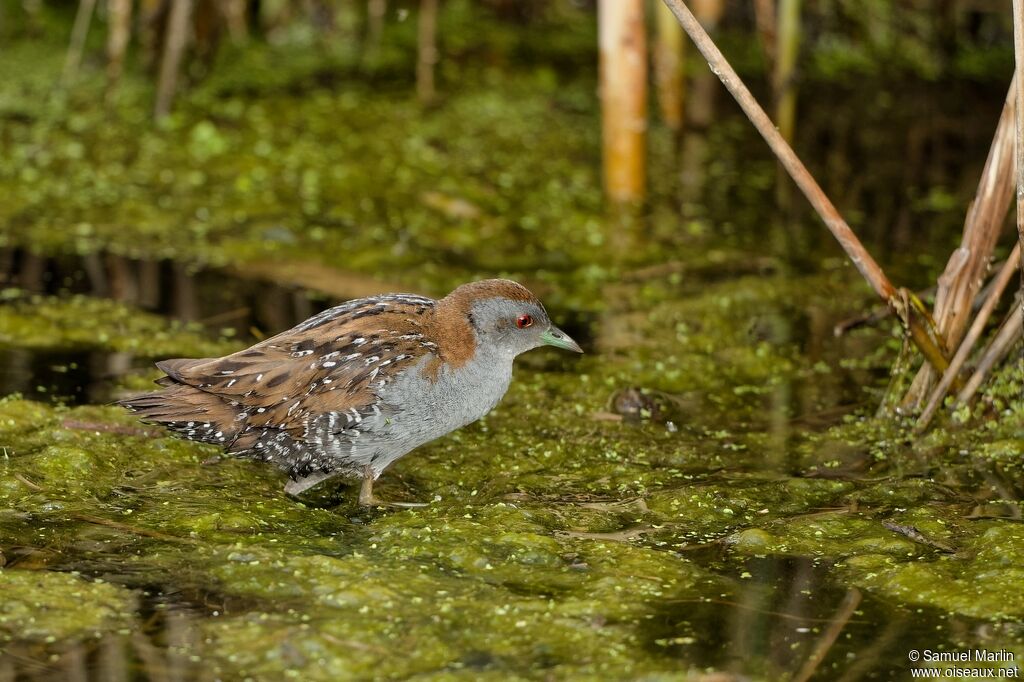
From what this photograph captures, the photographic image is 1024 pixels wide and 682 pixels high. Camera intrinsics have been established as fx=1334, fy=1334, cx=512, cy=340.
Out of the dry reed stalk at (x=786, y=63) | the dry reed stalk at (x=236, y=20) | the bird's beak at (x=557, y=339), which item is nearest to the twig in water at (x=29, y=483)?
the bird's beak at (x=557, y=339)

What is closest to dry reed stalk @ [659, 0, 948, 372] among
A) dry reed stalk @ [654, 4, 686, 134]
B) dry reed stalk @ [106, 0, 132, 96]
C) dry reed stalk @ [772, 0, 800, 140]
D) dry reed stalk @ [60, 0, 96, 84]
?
dry reed stalk @ [772, 0, 800, 140]

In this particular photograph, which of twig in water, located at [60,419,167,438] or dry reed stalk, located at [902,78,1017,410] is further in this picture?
twig in water, located at [60,419,167,438]

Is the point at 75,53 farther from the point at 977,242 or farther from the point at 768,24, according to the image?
the point at 977,242

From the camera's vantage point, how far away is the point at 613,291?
7.20 meters

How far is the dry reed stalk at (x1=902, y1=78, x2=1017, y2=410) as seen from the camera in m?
5.09

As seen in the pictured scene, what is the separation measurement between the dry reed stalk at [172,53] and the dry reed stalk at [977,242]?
5077 mm

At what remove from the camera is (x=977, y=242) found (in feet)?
17.3

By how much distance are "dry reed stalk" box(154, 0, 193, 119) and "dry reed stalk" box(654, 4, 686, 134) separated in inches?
120

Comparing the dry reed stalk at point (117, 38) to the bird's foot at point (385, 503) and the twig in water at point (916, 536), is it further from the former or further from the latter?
the twig in water at point (916, 536)

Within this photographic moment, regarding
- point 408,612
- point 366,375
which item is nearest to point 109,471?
point 366,375

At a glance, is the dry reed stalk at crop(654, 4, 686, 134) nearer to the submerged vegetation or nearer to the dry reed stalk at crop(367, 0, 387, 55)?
the submerged vegetation

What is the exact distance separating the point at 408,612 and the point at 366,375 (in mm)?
1149

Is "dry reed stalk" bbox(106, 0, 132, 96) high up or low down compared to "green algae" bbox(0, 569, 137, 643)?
up

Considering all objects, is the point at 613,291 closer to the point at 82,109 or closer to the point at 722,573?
the point at 722,573
